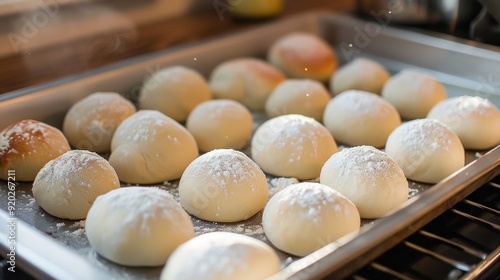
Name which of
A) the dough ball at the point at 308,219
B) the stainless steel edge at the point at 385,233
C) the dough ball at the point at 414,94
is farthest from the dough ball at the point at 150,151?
the dough ball at the point at 414,94

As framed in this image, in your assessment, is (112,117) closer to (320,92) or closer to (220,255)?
(320,92)

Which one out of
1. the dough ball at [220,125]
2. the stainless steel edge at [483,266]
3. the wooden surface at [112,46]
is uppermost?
the wooden surface at [112,46]

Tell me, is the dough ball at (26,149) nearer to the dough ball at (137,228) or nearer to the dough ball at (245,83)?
the dough ball at (137,228)

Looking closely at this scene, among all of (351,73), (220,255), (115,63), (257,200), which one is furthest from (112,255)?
(351,73)

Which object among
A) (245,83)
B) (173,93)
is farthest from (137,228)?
(245,83)

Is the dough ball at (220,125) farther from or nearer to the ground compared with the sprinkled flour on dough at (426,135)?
nearer to the ground

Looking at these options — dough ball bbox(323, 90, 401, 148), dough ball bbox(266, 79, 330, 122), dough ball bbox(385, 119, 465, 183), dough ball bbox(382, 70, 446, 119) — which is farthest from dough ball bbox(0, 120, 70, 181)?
dough ball bbox(382, 70, 446, 119)

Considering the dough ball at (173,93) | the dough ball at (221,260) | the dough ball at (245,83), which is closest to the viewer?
the dough ball at (221,260)

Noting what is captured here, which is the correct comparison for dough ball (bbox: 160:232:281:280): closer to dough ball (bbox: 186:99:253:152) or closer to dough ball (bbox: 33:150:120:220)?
dough ball (bbox: 33:150:120:220)

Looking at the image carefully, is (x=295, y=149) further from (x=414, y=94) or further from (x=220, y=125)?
(x=414, y=94)
